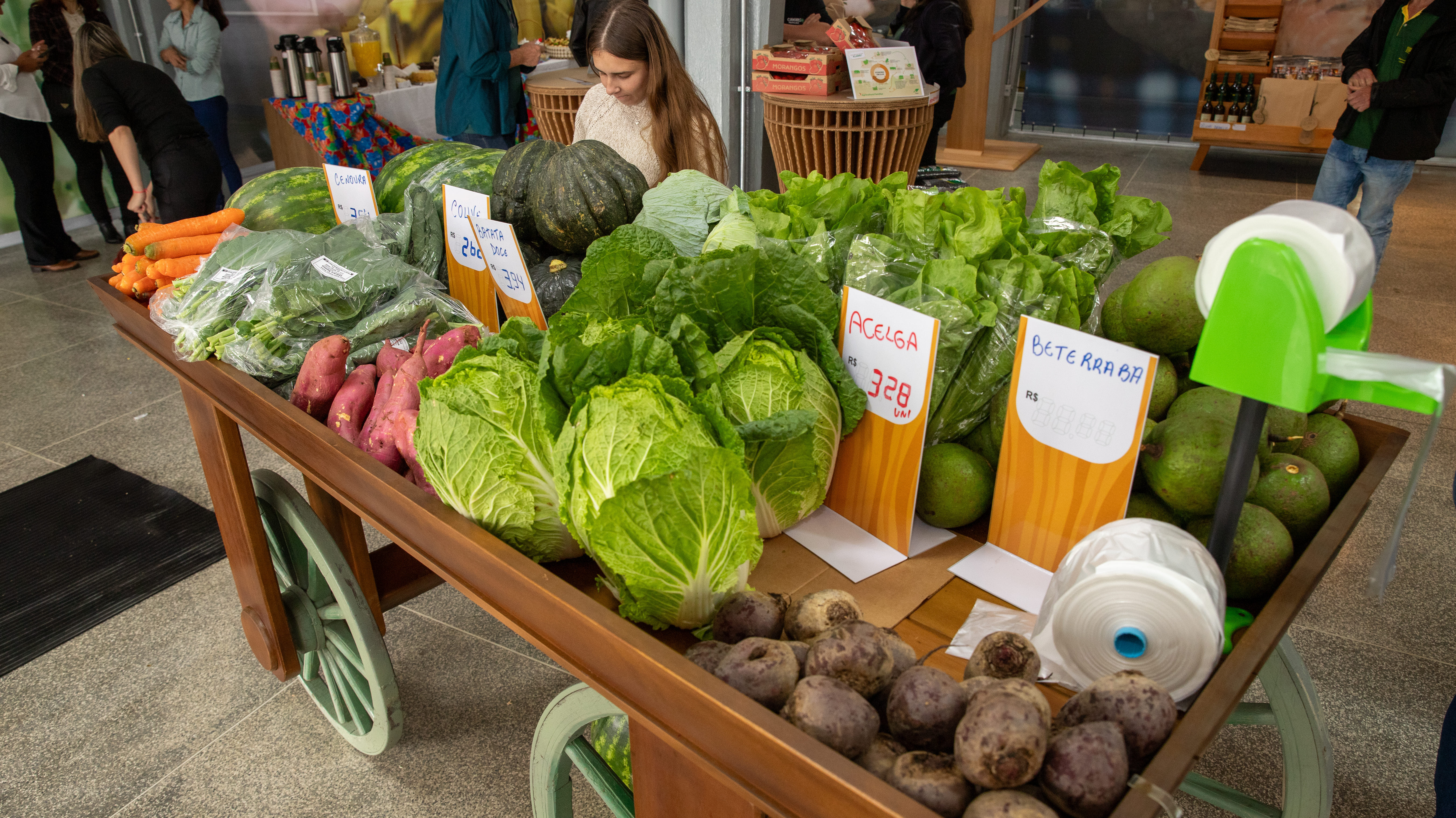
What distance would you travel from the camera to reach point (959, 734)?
73 centimetres

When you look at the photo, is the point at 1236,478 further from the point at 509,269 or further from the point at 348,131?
the point at 348,131

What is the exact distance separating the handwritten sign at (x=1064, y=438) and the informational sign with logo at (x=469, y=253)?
110 centimetres

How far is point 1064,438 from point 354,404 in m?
1.11

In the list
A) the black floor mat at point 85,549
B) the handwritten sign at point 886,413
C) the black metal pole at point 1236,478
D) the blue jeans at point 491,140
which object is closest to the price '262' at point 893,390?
the handwritten sign at point 886,413

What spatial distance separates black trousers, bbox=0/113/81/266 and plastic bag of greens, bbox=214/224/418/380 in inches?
199

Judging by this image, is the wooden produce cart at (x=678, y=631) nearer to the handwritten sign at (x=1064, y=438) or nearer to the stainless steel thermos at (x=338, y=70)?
the handwritten sign at (x=1064, y=438)

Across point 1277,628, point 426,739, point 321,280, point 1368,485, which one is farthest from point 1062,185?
point 426,739

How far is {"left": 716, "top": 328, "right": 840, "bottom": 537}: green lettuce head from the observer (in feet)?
3.66

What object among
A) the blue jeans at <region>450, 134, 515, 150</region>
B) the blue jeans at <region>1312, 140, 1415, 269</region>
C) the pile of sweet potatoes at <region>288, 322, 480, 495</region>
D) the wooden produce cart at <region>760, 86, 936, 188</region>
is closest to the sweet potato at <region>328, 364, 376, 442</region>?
the pile of sweet potatoes at <region>288, 322, 480, 495</region>

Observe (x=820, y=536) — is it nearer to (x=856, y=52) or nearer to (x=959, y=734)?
(x=959, y=734)

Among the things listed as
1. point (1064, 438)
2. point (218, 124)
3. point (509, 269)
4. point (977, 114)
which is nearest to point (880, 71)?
point (509, 269)

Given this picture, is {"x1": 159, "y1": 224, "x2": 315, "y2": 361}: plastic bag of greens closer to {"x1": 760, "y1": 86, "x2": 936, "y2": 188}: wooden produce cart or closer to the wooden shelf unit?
{"x1": 760, "y1": 86, "x2": 936, "y2": 188}: wooden produce cart

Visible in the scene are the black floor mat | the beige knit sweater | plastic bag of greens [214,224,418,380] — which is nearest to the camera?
plastic bag of greens [214,224,418,380]

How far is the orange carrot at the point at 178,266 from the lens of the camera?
190cm
